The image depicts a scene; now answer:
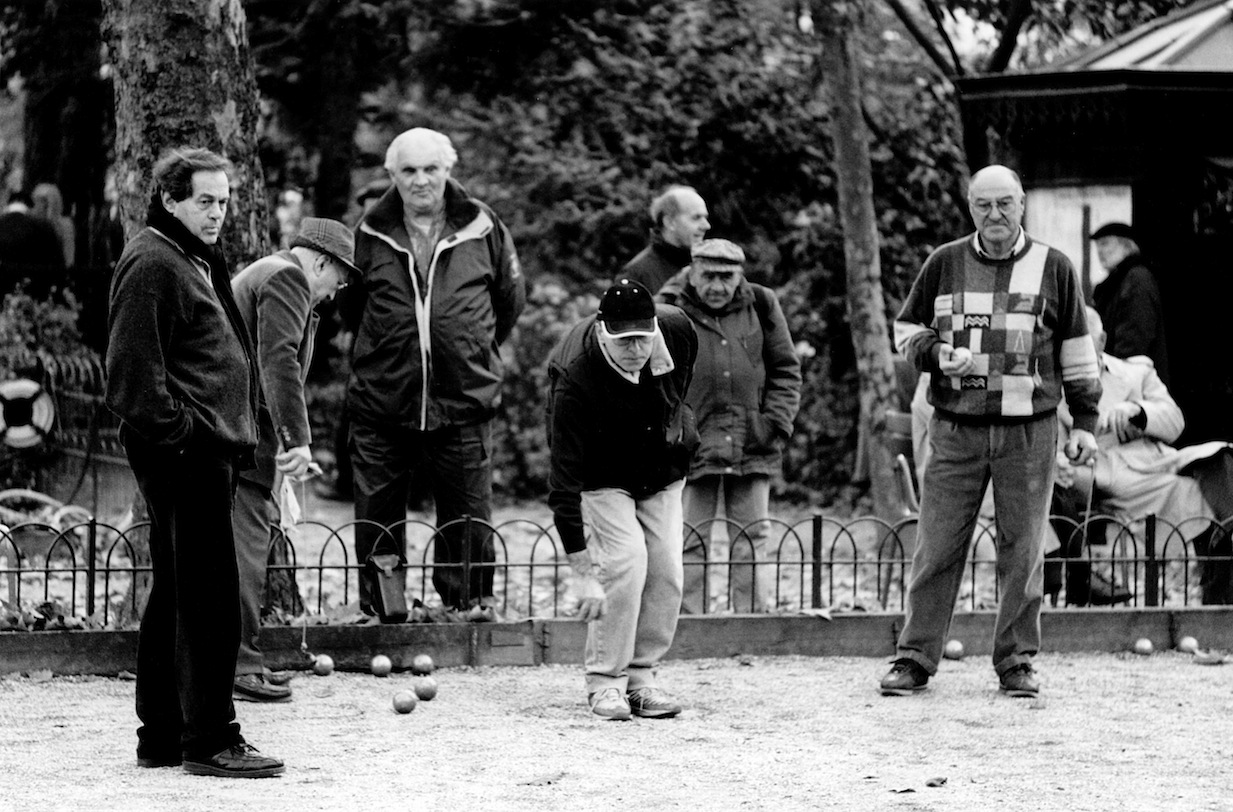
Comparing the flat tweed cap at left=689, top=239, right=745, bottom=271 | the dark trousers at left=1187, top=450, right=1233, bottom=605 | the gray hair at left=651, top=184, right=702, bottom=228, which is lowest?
the dark trousers at left=1187, top=450, right=1233, bottom=605

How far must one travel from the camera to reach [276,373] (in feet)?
24.6

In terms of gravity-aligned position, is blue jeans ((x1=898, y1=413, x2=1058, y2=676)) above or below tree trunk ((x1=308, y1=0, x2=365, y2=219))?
below

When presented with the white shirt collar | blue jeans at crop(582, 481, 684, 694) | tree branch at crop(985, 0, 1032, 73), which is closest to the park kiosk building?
tree branch at crop(985, 0, 1032, 73)

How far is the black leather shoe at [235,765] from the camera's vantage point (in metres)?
6.26

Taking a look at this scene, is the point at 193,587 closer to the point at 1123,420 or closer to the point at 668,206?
the point at 668,206

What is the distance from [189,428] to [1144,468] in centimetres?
580

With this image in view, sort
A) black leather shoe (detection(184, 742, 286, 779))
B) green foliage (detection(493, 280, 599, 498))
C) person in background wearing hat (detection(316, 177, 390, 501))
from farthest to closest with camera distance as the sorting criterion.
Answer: green foliage (detection(493, 280, 599, 498))
person in background wearing hat (detection(316, 177, 390, 501))
black leather shoe (detection(184, 742, 286, 779))

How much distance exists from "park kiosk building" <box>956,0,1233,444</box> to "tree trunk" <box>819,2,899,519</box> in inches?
46.1

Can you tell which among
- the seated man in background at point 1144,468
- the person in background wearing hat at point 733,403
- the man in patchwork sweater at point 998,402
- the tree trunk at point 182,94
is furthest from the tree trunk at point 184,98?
the seated man in background at point 1144,468

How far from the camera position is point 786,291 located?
653 inches

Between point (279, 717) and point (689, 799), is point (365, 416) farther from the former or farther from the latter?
point (689, 799)

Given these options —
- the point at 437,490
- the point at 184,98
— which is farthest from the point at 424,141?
the point at 437,490

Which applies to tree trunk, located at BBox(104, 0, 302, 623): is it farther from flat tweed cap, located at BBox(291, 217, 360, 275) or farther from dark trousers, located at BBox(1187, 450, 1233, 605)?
dark trousers, located at BBox(1187, 450, 1233, 605)

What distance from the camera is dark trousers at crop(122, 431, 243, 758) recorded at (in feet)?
20.2
